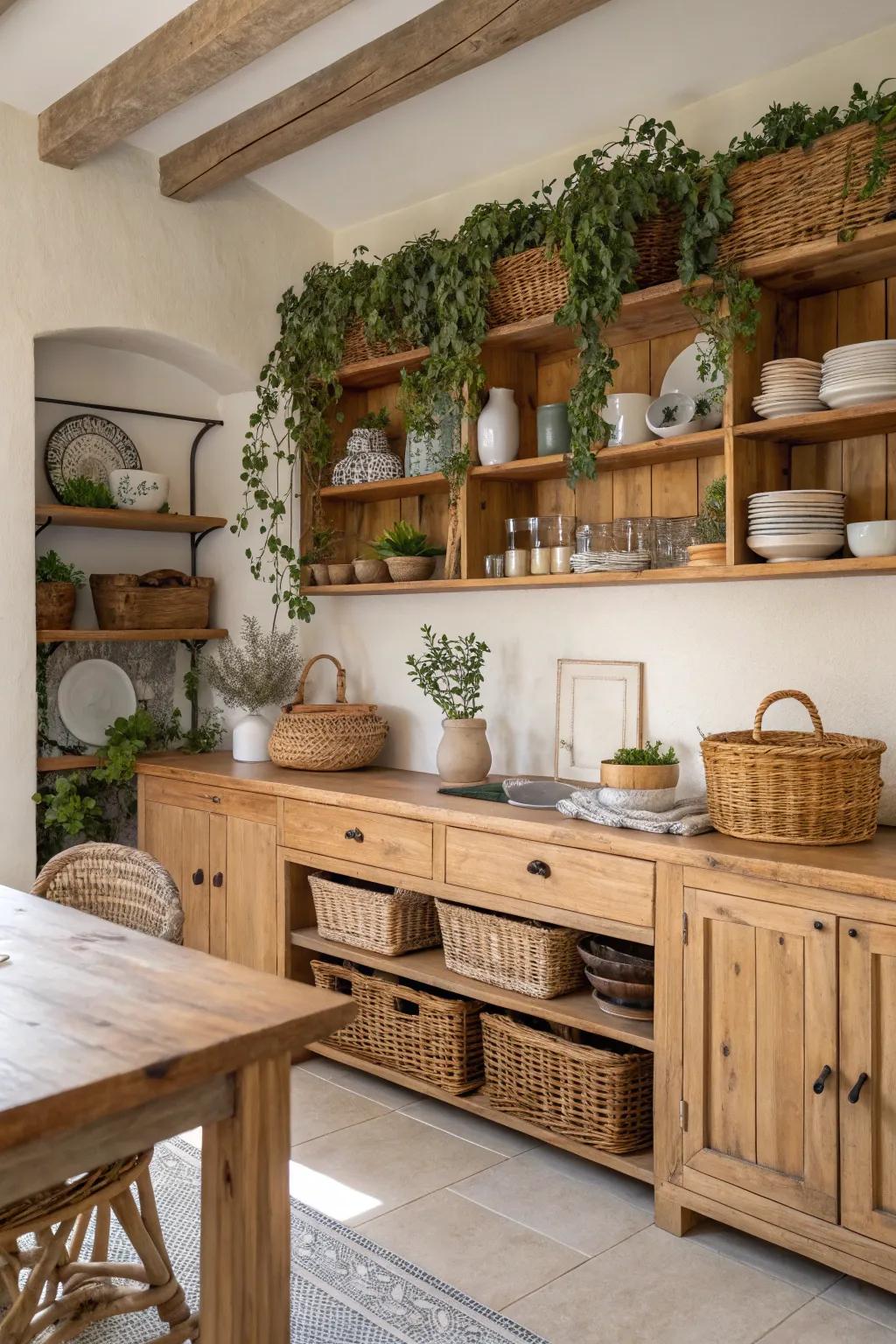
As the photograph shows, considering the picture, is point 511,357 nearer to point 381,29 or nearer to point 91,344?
point 381,29

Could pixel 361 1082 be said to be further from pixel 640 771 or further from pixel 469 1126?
pixel 640 771

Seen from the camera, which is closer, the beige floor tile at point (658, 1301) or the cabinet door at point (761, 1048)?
the beige floor tile at point (658, 1301)

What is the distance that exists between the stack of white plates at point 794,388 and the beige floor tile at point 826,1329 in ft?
6.39

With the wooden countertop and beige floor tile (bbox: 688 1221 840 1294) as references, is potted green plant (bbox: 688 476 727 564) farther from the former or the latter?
beige floor tile (bbox: 688 1221 840 1294)

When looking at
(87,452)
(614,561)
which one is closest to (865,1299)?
(614,561)

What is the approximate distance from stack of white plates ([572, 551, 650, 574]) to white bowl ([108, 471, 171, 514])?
181cm

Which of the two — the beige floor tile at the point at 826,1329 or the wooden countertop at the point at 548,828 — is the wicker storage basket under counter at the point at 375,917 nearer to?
the wooden countertop at the point at 548,828

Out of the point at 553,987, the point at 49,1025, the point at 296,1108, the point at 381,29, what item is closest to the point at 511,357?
the point at 381,29

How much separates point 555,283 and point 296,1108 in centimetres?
244

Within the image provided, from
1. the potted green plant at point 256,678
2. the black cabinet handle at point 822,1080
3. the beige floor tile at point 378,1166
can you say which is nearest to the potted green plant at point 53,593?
the potted green plant at point 256,678

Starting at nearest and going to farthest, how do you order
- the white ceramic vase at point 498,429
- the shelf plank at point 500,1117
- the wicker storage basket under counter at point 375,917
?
the shelf plank at point 500,1117 < the wicker storage basket under counter at point 375,917 < the white ceramic vase at point 498,429

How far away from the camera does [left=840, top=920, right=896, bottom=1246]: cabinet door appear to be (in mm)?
2180

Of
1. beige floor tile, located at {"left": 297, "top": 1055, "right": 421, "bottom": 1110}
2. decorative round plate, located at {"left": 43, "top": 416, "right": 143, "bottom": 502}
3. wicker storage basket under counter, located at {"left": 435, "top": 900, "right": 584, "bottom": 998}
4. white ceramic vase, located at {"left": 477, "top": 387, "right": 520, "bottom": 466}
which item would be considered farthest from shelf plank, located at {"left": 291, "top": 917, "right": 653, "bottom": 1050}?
decorative round plate, located at {"left": 43, "top": 416, "right": 143, "bottom": 502}

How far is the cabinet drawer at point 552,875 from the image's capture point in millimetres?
2619
